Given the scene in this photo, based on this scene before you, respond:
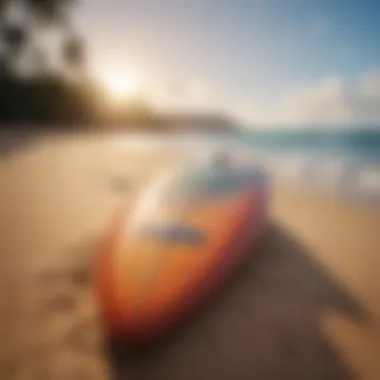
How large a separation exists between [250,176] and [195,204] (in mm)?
157

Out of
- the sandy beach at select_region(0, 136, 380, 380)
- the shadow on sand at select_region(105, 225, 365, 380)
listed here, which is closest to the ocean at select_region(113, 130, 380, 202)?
the sandy beach at select_region(0, 136, 380, 380)

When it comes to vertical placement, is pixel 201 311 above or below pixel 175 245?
below

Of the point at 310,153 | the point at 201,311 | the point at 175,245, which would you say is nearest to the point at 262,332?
the point at 201,311

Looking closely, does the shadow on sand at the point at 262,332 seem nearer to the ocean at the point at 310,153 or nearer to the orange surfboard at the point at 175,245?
the orange surfboard at the point at 175,245

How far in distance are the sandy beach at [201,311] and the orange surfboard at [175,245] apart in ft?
0.13

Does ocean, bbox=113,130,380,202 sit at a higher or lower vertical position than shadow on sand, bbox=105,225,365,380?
higher

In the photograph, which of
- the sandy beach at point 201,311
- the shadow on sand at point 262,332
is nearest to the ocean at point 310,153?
the sandy beach at point 201,311

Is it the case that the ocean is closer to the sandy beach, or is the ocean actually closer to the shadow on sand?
the sandy beach

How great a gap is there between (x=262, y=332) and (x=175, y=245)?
0.28 meters

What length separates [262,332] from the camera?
1.08 metres

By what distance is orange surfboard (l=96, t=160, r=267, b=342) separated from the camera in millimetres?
1027

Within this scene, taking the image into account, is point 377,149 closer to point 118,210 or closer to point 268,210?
point 268,210

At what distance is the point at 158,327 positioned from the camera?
102cm

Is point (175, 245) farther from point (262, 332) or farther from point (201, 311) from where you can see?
point (262, 332)
